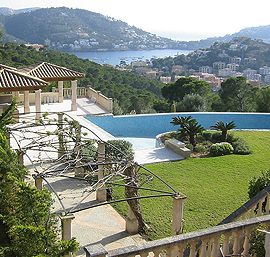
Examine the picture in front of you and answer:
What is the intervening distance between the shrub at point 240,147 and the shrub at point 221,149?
0.91ft

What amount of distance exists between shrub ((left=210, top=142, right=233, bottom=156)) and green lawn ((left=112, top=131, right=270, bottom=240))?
0.36m

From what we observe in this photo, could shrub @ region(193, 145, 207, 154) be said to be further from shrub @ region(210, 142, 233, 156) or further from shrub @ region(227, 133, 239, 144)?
shrub @ region(227, 133, 239, 144)

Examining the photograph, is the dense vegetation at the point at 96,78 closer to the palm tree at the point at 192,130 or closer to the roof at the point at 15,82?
the roof at the point at 15,82

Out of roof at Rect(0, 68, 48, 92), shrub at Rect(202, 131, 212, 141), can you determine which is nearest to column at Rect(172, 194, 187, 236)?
shrub at Rect(202, 131, 212, 141)

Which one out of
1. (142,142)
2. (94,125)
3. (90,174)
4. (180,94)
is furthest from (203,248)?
(180,94)

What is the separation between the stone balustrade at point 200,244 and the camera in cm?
413

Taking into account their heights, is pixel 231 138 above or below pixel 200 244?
below

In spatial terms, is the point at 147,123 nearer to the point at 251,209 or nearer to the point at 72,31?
the point at 251,209

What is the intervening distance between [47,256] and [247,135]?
13.1m

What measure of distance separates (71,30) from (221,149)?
83600 mm

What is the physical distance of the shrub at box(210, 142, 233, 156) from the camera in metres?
13.0

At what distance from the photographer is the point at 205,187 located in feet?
32.6

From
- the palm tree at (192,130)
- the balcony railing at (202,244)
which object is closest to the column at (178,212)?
the balcony railing at (202,244)

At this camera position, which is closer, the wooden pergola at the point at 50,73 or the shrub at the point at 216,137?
the shrub at the point at 216,137
